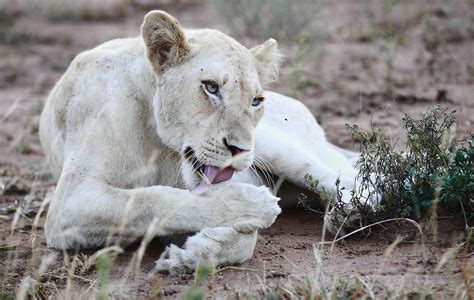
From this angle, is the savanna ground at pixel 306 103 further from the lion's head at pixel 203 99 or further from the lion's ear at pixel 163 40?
the lion's ear at pixel 163 40

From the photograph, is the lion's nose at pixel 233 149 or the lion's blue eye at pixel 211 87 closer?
the lion's nose at pixel 233 149

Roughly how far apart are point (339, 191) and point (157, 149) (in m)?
0.93

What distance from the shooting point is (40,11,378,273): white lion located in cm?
389

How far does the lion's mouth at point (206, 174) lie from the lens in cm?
394

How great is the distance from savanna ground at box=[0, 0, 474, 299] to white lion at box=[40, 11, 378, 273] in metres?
0.17

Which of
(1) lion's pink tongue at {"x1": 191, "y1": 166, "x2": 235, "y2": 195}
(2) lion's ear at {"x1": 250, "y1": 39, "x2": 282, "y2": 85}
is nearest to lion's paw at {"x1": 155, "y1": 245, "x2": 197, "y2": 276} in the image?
(1) lion's pink tongue at {"x1": 191, "y1": 166, "x2": 235, "y2": 195}

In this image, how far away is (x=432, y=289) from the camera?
3453 millimetres

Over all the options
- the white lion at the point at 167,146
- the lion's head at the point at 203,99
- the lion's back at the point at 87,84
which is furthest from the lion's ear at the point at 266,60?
the lion's back at the point at 87,84

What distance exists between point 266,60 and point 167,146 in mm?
699

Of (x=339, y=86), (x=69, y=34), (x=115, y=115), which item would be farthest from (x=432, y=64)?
(x=115, y=115)

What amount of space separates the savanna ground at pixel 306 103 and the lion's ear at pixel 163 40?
88cm

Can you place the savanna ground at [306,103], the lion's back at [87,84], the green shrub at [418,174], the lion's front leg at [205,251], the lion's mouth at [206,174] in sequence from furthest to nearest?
the lion's back at [87,84], the green shrub at [418,174], the lion's mouth at [206,174], the lion's front leg at [205,251], the savanna ground at [306,103]

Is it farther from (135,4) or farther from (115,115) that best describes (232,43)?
(135,4)

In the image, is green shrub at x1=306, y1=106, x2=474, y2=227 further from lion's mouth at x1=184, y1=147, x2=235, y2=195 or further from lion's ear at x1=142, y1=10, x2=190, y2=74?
lion's ear at x1=142, y1=10, x2=190, y2=74
